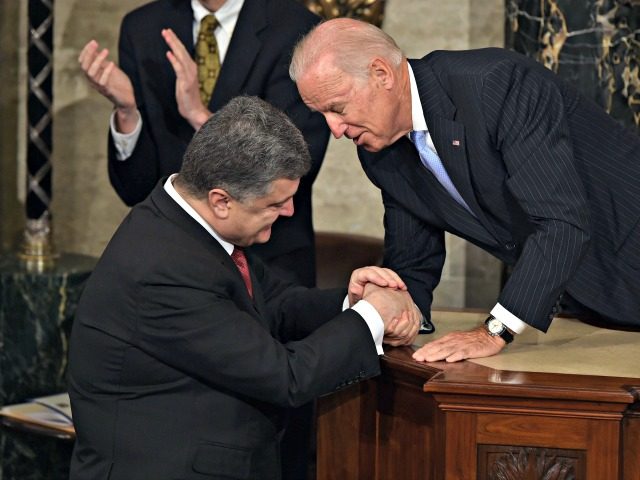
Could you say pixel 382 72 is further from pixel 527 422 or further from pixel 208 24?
pixel 208 24

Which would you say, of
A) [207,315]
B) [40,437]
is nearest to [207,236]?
[207,315]

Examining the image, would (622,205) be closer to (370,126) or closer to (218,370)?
(370,126)

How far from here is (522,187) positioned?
3158mm

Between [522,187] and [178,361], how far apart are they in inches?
37.2

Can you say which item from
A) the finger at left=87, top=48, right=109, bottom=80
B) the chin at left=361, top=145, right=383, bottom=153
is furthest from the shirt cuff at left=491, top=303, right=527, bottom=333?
the finger at left=87, top=48, right=109, bottom=80

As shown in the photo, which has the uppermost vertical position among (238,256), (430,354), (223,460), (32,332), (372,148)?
(372,148)

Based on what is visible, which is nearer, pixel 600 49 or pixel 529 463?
pixel 529 463

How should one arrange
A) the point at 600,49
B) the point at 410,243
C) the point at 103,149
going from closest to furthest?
1. the point at 410,243
2. the point at 600,49
3. the point at 103,149

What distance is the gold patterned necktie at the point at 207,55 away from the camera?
447cm

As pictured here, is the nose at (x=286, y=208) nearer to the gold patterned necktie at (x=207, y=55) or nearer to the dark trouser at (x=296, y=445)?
the dark trouser at (x=296, y=445)

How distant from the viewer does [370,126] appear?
130 inches

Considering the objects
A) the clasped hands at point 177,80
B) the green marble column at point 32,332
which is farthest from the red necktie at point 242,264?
the green marble column at point 32,332

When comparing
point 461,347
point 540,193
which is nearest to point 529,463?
point 461,347

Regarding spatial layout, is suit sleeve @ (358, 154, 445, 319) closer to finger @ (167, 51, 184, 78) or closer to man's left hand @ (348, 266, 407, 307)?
man's left hand @ (348, 266, 407, 307)
